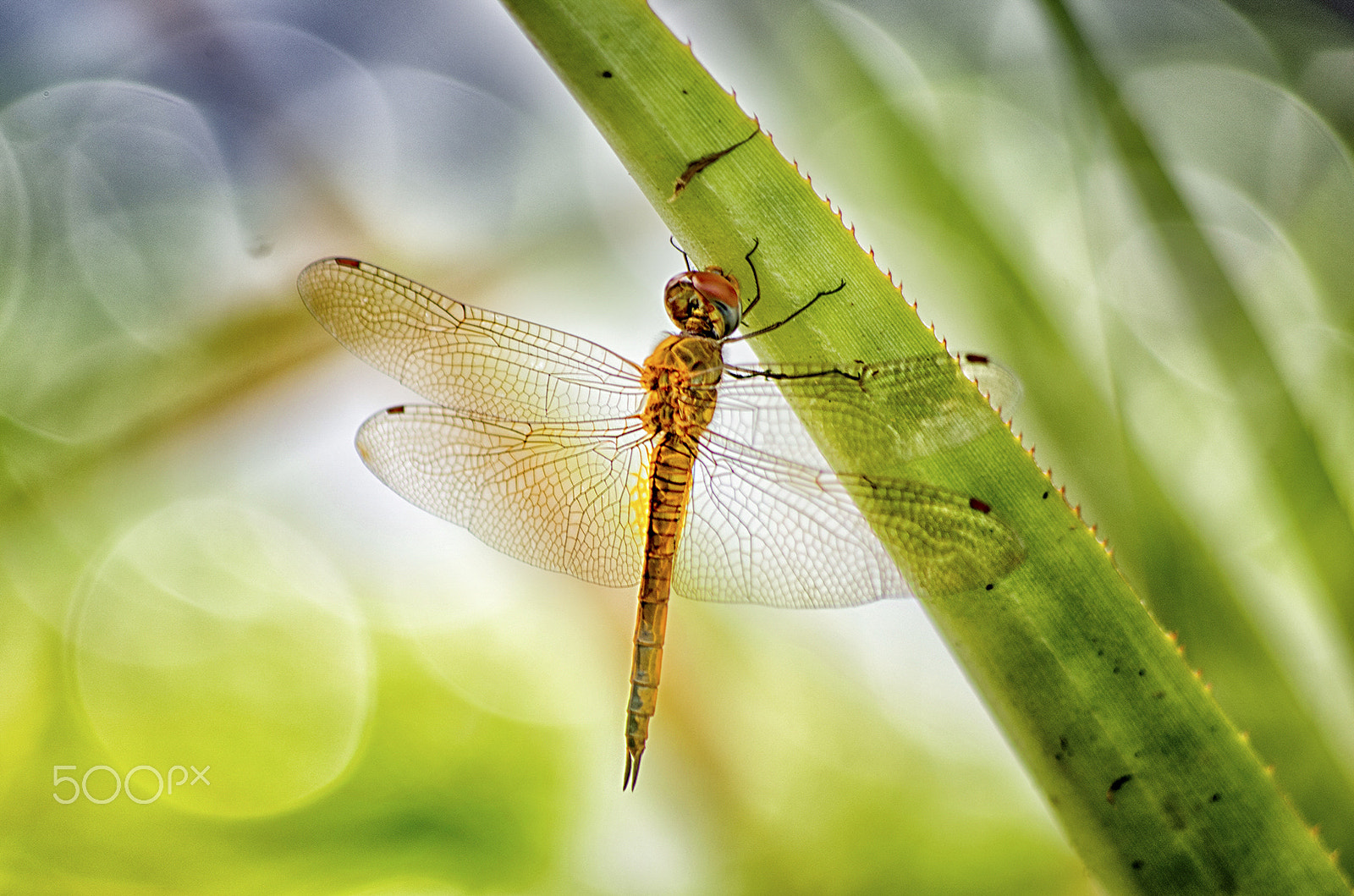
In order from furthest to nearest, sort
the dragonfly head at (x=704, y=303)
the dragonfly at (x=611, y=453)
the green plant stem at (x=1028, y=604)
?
the dragonfly at (x=611, y=453) < the dragonfly head at (x=704, y=303) < the green plant stem at (x=1028, y=604)

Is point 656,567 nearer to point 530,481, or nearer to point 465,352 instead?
point 530,481

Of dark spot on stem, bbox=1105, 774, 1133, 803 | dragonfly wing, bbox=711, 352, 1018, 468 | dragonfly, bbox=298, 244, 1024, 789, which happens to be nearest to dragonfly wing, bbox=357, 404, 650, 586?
dragonfly, bbox=298, 244, 1024, 789

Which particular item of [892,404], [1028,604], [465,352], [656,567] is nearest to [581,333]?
[465,352]

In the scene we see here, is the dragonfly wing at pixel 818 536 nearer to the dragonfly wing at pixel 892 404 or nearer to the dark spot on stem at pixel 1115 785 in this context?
the dragonfly wing at pixel 892 404

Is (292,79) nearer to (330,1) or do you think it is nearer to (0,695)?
(330,1)

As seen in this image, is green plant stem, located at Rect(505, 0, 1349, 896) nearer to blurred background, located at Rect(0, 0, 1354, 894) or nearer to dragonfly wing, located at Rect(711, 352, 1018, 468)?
dragonfly wing, located at Rect(711, 352, 1018, 468)

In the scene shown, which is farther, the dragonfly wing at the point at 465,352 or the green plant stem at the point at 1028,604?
the dragonfly wing at the point at 465,352

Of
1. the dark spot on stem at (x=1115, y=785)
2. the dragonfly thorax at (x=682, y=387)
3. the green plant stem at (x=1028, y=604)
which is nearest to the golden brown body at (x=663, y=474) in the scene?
the dragonfly thorax at (x=682, y=387)
